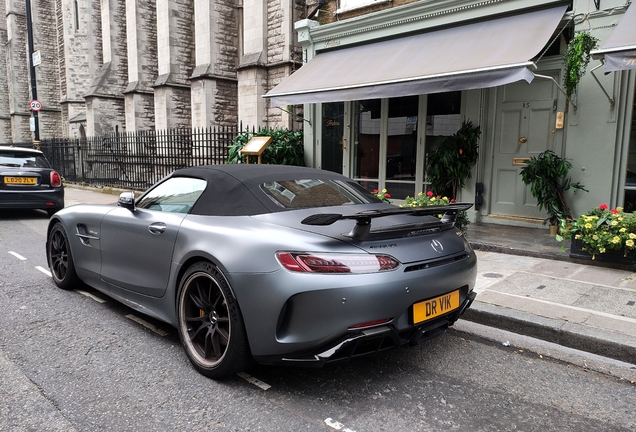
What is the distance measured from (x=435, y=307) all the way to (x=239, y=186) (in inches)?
64.5

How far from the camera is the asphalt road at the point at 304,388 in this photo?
2.67m

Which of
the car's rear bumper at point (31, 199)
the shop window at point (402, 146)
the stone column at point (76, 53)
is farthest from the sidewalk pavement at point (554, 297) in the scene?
the stone column at point (76, 53)

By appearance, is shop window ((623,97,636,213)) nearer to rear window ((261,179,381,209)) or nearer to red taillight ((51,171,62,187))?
rear window ((261,179,381,209))

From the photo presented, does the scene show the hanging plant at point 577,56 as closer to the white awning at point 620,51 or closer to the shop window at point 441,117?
the white awning at point 620,51

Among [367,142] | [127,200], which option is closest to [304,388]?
[127,200]

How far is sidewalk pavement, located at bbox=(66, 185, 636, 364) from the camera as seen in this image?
3.80m

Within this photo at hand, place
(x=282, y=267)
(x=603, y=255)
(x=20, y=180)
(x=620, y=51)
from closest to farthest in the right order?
(x=282, y=267), (x=620, y=51), (x=603, y=255), (x=20, y=180)

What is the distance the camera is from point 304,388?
119 inches

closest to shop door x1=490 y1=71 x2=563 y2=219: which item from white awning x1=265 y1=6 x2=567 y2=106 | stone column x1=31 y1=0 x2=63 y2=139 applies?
white awning x1=265 y1=6 x2=567 y2=106

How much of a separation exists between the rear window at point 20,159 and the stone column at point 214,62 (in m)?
6.84

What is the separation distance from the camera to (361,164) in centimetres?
1115

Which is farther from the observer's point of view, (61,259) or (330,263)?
(61,259)

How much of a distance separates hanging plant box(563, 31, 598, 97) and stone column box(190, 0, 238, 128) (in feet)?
41.7

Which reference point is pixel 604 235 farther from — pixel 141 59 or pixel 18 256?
pixel 141 59
